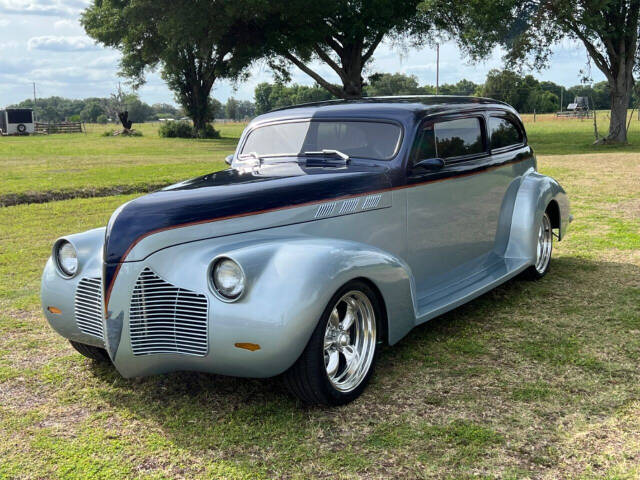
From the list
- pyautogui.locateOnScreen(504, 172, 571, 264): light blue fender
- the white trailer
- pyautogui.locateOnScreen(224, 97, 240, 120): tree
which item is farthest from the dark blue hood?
pyautogui.locateOnScreen(224, 97, 240, 120): tree

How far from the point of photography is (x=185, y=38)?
1195 inches

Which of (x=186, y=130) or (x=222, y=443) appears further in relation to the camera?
(x=186, y=130)

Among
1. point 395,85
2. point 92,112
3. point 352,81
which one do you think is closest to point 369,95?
point 352,81

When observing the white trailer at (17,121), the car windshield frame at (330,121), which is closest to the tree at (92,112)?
the white trailer at (17,121)

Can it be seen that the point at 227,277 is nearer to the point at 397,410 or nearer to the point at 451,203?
the point at 397,410

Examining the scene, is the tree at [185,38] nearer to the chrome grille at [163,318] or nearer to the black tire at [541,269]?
the black tire at [541,269]

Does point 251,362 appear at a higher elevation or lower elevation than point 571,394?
higher

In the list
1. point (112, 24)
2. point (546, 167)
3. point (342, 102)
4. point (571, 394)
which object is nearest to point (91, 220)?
point (342, 102)

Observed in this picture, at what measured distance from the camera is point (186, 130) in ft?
147

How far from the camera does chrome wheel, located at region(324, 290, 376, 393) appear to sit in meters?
3.80

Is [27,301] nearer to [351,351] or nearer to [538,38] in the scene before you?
[351,351]

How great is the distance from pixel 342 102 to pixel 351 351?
2217 millimetres

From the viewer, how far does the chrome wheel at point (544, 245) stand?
6375mm

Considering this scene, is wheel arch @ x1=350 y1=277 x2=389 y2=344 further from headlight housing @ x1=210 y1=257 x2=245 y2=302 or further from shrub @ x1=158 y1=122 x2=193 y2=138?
shrub @ x1=158 y1=122 x2=193 y2=138
